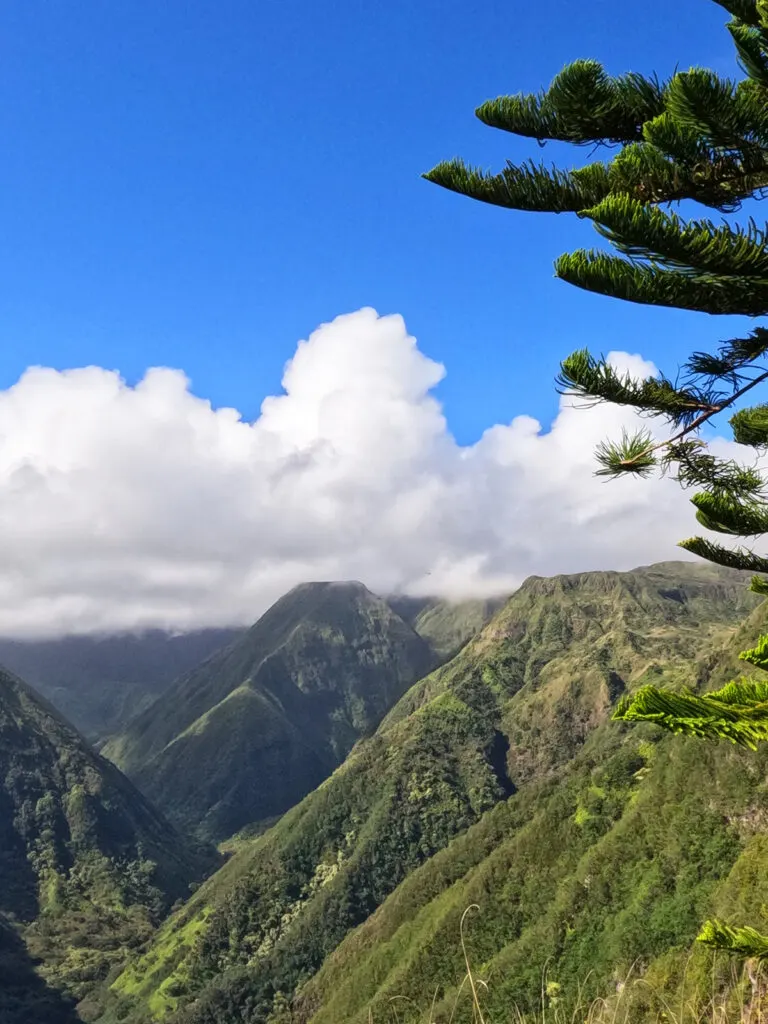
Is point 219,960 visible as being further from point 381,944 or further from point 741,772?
point 741,772

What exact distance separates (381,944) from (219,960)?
225 ft

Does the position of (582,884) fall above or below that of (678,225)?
below

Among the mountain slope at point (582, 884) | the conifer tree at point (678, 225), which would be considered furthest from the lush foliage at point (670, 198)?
the mountain slope at point (582, 884)

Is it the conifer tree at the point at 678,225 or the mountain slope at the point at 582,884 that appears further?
the mountain slope at the point at 582,884

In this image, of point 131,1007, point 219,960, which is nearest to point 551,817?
point 219,960

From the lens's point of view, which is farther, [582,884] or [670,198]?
[582,884]

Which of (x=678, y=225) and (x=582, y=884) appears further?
(x=582, y=884)

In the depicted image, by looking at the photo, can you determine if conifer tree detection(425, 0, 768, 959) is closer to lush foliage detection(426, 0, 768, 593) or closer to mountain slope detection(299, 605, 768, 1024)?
lush foliage detection(426, 0, 768, 593)

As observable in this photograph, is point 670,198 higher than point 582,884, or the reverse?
point 670,198

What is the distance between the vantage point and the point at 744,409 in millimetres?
8484

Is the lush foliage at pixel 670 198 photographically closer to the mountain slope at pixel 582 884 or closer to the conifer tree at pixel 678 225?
the conifer tree at pixel 678 225

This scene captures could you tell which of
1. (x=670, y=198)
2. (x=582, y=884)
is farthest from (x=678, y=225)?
(x=582, y=884)

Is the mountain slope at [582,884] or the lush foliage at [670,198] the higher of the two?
the lush foliage at [670,198]

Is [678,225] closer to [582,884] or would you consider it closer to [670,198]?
[670,198]
